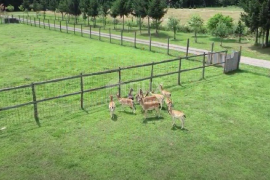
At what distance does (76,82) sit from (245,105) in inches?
366

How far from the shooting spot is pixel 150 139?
10.6 metres

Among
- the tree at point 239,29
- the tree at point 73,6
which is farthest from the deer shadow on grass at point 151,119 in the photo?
the tree at point 73,6

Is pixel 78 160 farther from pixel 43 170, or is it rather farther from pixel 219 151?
pixel 219 151

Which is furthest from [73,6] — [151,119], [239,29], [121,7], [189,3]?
[189,3]

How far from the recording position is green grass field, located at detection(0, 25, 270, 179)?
884 centimetres

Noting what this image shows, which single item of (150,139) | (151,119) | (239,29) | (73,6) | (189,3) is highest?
(189,3)

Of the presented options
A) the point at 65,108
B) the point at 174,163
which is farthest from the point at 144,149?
the point at 65,108

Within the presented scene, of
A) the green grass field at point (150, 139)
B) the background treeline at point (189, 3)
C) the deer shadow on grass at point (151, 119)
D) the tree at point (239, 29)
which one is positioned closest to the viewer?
the green grass field at point (150, 139)

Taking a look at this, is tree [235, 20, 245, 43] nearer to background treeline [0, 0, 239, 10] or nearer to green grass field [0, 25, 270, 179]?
green grass field [0, 25, 270, 179]

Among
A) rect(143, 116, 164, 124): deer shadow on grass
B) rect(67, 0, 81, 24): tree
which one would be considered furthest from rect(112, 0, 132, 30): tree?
rect(143, 116, 164, 124): deer shadow on grass

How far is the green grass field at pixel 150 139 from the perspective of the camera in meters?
8.84

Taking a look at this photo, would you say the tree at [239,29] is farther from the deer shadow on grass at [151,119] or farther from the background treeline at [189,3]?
the background treeline at [189,3]

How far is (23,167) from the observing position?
8.88 m

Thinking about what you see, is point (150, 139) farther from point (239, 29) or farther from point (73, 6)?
point (73, 6)
